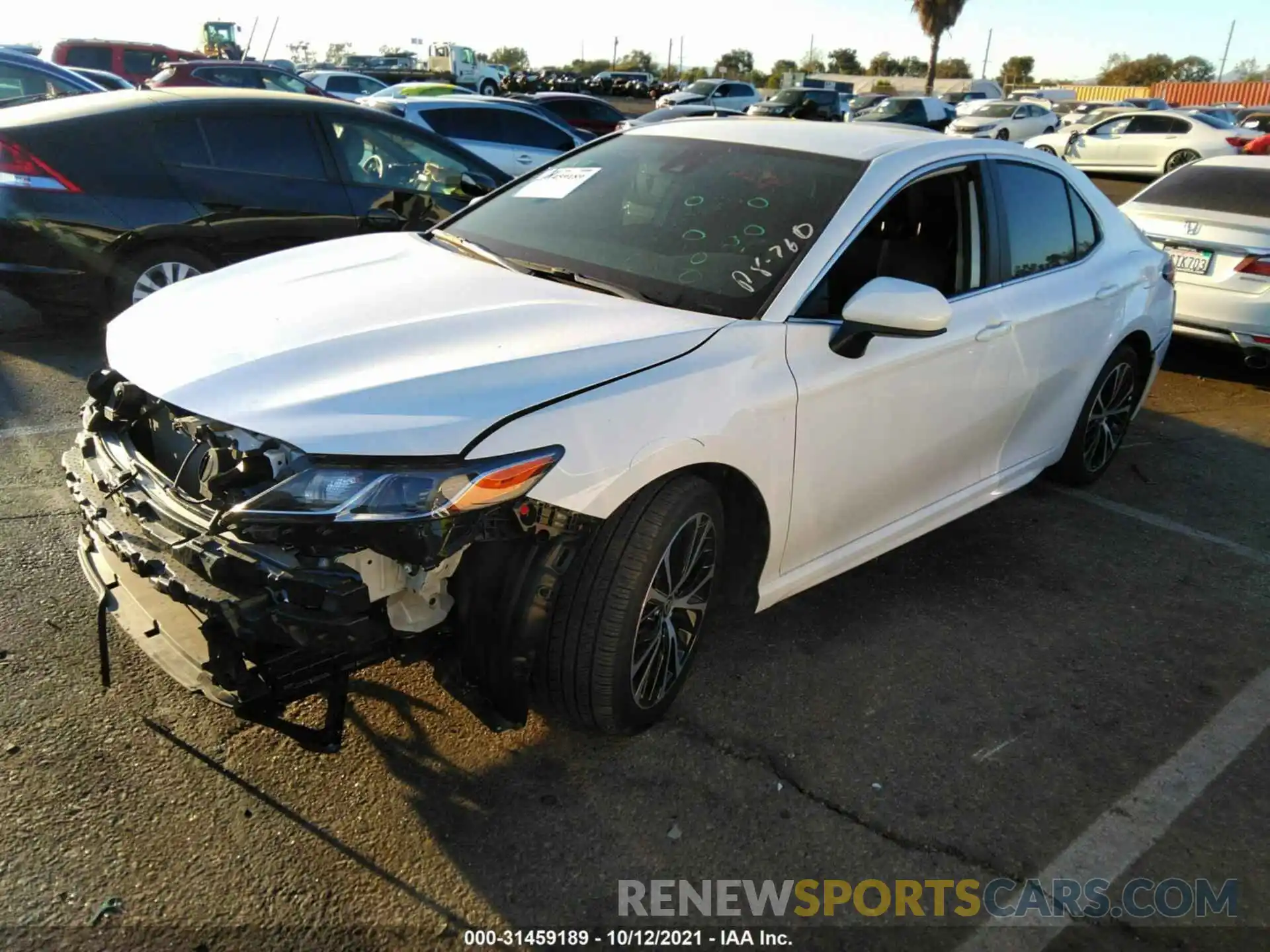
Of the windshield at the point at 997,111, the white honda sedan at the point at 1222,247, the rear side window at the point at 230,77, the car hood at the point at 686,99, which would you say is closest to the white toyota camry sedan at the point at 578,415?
the white honda sedan at the point at 1222,247

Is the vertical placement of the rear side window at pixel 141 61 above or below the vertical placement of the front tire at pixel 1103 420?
above

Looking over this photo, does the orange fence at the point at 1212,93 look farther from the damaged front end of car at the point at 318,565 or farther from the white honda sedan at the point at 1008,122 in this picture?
the damaged front end of car at the point at 318,565

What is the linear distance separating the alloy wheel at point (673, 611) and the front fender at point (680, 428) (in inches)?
8.6

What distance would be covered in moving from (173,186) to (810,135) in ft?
13.2

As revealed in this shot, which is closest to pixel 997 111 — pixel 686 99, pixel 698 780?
pixel 686 99

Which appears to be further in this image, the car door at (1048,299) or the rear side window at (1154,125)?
the rear side window at (1154,125)

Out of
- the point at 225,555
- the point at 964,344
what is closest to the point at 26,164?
the point at 225,555

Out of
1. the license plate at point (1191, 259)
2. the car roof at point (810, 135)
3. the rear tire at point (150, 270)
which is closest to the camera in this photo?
the car roof at point (810, 135)

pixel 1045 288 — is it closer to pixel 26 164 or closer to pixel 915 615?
pixel 915 615

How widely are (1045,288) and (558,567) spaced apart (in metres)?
2.64

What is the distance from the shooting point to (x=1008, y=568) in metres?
4.26

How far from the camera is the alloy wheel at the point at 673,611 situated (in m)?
2.79

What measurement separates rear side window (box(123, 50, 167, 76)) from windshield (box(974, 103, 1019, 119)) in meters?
20.4

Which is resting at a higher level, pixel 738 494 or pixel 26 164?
pixel 26 164
